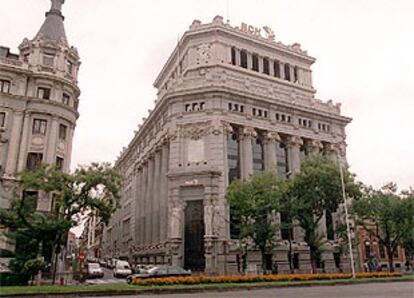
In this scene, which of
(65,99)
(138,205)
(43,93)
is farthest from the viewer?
(138,205)

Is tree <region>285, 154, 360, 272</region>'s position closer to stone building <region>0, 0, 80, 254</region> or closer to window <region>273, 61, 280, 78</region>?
window <region>273, 61, 280, 78</region>

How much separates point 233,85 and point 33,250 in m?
31.3

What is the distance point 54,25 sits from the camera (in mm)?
48438

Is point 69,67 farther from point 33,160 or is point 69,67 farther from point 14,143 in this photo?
point 33,160

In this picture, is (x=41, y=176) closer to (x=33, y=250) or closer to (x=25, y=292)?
(x=33, y=250)

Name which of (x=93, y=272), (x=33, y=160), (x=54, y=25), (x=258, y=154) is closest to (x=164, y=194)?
(x=93, y=272)

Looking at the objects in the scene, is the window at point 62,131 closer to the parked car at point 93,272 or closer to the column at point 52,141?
the column at point 52,141

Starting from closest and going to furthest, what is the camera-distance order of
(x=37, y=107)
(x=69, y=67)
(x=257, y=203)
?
1. (x=257, y=203)
2. (x=37, y=107)
3. (x=69, y=67)

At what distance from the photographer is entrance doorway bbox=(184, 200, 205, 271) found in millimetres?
46406

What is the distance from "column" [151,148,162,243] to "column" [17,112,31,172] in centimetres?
1958

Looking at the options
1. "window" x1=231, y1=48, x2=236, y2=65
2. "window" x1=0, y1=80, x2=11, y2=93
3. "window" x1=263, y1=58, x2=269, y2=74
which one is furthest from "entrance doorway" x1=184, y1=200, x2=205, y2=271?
"window" x1=263, y1=58, x2=269, y2=74

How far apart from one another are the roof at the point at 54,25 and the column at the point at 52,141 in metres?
10.1

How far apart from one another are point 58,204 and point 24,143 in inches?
477

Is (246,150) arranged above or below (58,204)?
above
